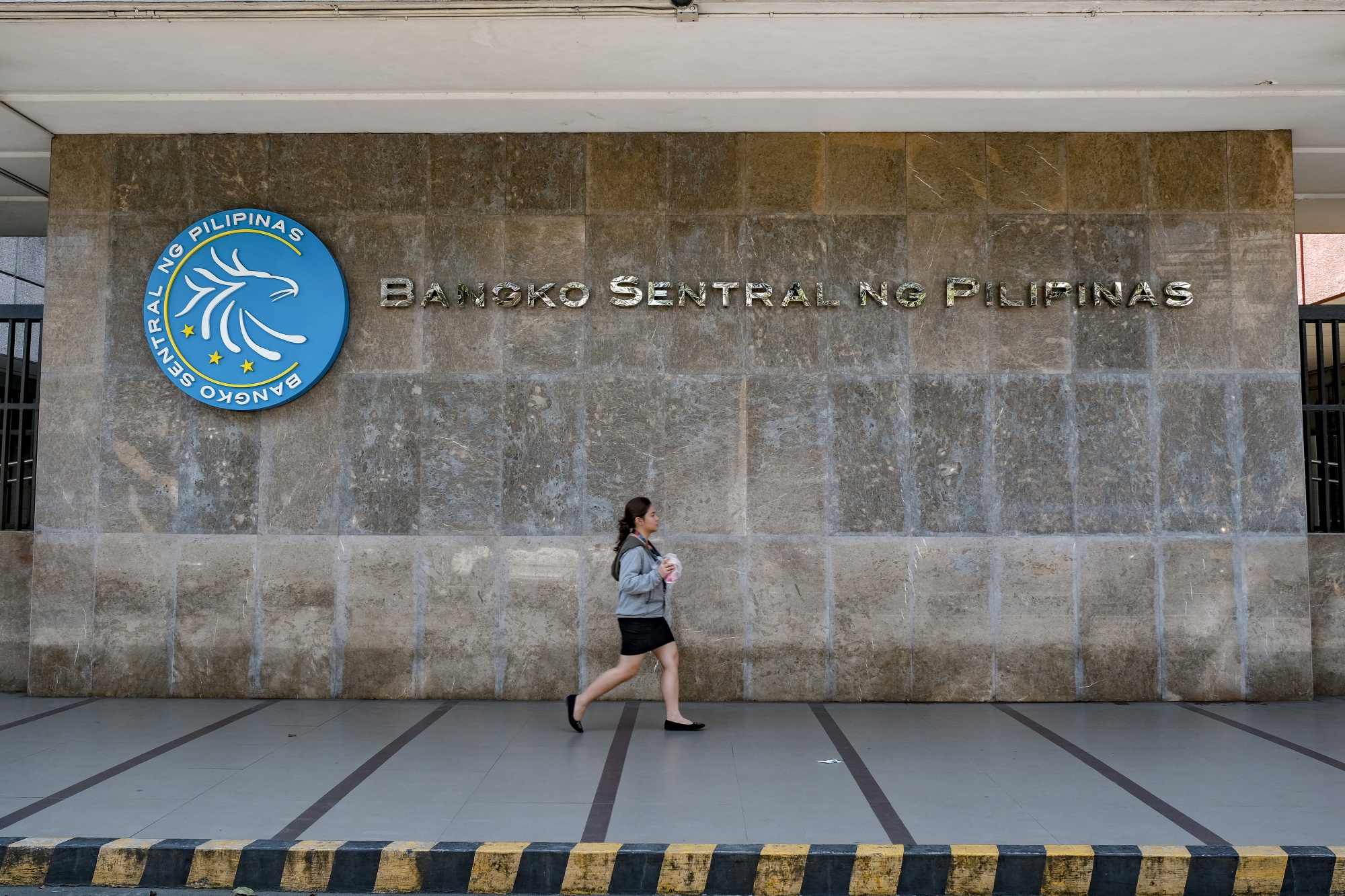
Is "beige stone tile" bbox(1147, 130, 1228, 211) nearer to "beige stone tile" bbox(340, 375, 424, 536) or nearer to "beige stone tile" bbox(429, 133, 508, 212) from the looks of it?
"beige stone tile" bbox(429, 133, 508, 212)

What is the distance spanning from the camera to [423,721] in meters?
7.22

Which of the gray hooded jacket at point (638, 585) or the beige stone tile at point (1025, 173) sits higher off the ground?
the beige stone tile at point (1025, 173)

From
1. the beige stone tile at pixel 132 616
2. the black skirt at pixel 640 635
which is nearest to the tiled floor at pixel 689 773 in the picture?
the beige stone tile at pixel 132 616

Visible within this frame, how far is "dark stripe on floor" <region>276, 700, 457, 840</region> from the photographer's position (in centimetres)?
480

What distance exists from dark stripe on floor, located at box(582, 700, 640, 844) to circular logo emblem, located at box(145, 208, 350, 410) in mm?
3828

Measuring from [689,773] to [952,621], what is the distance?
318 centimetres

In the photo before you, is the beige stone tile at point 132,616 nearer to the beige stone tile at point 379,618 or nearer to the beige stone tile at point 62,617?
the beige stone tile at point 62,617

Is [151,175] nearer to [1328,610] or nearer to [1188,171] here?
[1188,171]

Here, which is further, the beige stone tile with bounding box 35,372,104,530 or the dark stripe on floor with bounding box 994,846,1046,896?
the beige stone tile with bounding box 35,372,104,530

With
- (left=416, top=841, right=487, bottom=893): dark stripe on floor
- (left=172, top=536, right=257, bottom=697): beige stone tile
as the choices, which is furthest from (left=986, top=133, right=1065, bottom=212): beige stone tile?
(left=172, top=536, right=257, bottom=697): beige stone tile

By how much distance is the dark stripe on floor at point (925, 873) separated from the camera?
175 inches

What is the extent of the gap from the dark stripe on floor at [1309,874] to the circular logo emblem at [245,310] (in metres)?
7.28

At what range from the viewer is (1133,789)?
5.48m

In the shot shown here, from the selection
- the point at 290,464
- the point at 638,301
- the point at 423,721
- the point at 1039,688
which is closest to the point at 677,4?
the point at 638,301
